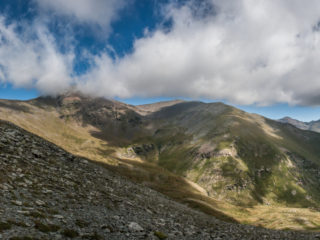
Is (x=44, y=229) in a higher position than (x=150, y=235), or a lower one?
higher

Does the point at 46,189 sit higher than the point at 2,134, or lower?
lower

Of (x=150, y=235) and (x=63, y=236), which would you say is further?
(x=150, y=235)

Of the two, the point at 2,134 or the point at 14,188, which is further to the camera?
the point at 2,134

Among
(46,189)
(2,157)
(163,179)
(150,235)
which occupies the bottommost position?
(163,179)

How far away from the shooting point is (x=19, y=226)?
1116 centimetres

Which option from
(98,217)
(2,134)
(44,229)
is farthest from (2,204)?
(2,134)

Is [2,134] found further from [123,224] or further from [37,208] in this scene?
[123,224]

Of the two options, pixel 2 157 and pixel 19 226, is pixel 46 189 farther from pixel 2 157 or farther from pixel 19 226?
pixel 19 226

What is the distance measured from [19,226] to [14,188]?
596 centimetres

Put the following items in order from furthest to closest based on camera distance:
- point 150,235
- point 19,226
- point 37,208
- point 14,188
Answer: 1. point 150,235
2. point 14,188
3. point 37,208
4. point 19,226

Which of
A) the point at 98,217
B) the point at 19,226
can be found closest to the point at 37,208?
the point at 19,226

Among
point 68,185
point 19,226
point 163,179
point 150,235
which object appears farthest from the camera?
point 163,179

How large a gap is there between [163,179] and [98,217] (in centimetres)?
18117

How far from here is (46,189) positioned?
61.2 ft
